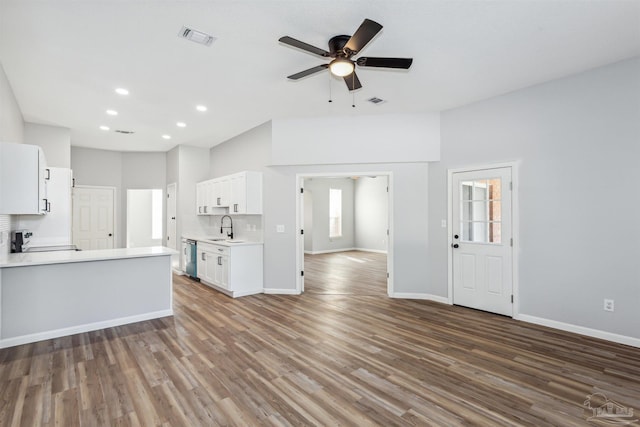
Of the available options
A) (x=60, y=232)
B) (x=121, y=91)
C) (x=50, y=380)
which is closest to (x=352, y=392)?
(x=50, y=380)

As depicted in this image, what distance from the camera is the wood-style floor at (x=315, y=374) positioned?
217 centimetres

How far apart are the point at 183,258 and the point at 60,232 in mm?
2271

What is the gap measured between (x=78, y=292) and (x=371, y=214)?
8.67 m

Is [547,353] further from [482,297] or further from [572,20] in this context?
[572,20]

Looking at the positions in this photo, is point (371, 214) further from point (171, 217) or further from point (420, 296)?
point (171, 217)

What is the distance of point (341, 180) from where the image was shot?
36.8 ft

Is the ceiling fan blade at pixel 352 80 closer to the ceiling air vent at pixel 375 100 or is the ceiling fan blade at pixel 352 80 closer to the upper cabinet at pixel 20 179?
the ceiling air vent at pixel 375 100

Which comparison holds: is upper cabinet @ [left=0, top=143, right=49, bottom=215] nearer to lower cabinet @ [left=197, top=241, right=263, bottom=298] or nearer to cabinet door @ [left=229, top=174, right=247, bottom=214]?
lower cabinet @ [left=197, top=241, right=263, bottom=298]

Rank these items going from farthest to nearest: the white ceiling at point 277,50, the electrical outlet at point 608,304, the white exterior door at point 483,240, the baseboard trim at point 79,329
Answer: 1. the white exterior door at point 483,240
2. the electrical outlet at point 608,304
3. the baseboard trim at point 79,329
4. the white ceiling at point 277,50

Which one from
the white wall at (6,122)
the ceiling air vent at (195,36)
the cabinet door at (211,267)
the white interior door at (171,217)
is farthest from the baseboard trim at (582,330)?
the white interior door at (171,217)

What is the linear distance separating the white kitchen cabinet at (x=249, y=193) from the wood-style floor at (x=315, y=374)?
1.99 metres

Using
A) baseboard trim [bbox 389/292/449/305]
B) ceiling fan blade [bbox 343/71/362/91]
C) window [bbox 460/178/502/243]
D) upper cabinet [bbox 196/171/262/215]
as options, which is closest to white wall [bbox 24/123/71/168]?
upper cabinet [bbox 196/171/262/215]

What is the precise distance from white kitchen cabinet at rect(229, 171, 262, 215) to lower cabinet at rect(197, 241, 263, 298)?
0.63 m

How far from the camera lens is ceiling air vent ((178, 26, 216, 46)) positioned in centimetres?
280
